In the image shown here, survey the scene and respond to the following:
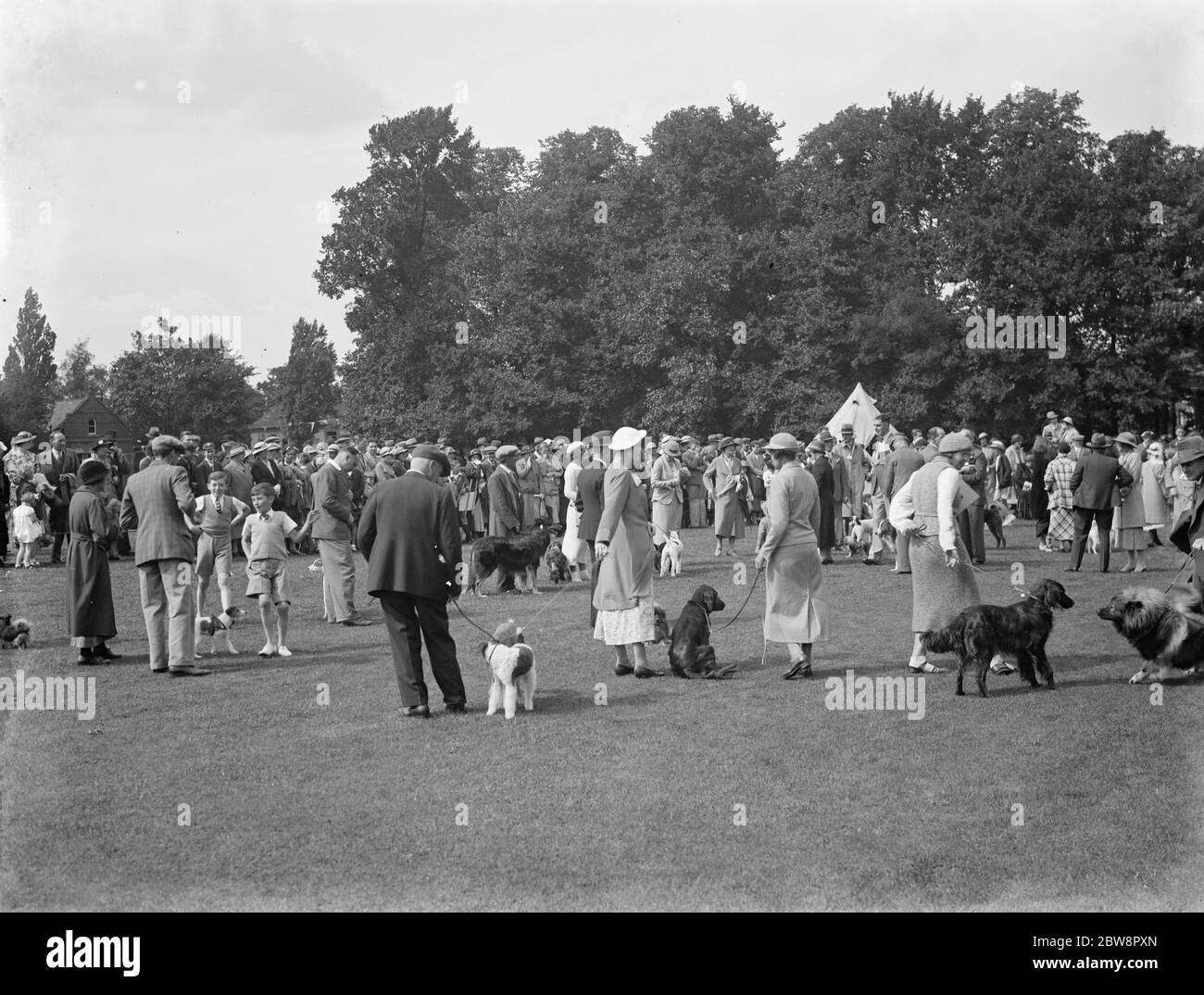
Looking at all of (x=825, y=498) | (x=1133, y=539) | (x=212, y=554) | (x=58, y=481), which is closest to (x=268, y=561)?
(x=212, y=554)

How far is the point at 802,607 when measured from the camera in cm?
1116

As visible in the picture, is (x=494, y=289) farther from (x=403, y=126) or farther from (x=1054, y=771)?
(x=1054, y=771)

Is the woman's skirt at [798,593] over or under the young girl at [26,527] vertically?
under

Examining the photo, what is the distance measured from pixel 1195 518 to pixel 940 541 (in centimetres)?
216

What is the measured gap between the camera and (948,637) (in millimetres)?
10219

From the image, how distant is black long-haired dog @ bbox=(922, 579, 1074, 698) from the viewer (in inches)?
400

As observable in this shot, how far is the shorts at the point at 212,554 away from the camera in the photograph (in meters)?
13.5

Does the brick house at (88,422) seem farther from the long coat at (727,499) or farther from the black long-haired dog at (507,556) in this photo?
the black long-haired dog at (507,556)

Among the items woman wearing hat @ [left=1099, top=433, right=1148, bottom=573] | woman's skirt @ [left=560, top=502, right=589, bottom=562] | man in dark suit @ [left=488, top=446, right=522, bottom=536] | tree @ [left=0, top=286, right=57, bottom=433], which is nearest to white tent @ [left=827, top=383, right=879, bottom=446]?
woman wearing hat @ [left=1099, top=433, right=1148, bottom=573]

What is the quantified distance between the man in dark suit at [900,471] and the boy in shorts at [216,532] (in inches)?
374

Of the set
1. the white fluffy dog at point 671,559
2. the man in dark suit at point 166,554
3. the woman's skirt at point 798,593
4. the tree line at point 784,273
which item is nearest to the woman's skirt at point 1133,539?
the white fluffy dog at point 671,559

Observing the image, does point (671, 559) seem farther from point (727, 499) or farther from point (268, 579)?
point (268, 579)

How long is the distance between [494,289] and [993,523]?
33.4m

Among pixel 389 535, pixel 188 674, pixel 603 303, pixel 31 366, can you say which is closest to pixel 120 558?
pixel 188 674
